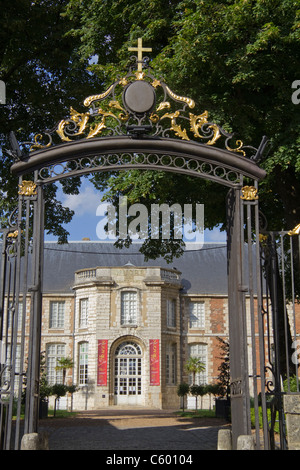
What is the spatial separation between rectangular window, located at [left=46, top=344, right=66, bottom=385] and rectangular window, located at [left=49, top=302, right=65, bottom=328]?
1.27 m

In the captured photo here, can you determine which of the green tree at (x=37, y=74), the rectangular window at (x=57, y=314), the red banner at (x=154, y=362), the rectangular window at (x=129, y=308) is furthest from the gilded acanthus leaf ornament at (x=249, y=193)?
the rectangular window at (x=57, y=314)

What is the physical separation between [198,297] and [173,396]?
19.5 ft

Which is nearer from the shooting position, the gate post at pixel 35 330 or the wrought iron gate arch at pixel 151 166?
the gate post at pixel 35 330

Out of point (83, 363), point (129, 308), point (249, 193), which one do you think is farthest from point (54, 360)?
point (249, 193)

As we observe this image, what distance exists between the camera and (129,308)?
32312 millimetres

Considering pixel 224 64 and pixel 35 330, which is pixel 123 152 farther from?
pixel 224 64

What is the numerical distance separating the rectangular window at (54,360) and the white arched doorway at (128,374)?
340 centimetres

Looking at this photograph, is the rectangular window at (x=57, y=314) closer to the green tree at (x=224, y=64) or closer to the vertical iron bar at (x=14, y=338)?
the green tree at (x=224, y=64)

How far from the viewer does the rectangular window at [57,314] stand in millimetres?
33188

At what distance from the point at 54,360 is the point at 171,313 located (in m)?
A: 7.30

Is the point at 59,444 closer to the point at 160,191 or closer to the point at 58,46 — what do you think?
the point at 160,191

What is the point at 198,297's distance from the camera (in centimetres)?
3353

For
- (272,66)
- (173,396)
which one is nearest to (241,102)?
(272,66)

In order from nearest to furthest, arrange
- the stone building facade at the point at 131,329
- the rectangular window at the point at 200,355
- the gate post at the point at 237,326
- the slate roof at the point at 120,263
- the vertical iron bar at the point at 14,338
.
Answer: the vertical iron bar at the point at 14,338 → the gate post at the point at 237,326 → the stone building facade at the point at 131,329 → the rectangular window at the point at 200,355 → the slate roof at the point at 120,263
